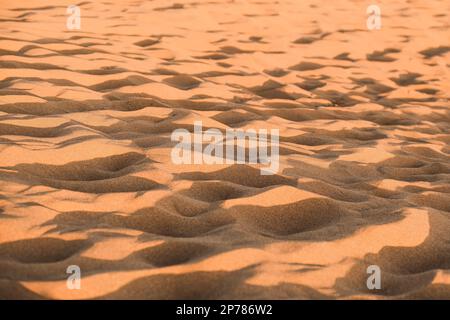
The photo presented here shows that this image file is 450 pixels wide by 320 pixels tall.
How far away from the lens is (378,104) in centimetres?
361

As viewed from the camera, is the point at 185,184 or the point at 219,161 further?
the point at 219,161

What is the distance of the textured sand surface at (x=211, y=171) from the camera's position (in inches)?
59.9

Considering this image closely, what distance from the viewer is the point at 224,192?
203 cm

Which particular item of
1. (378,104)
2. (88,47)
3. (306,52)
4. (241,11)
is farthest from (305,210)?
(241,11)

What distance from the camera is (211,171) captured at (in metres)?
2.17

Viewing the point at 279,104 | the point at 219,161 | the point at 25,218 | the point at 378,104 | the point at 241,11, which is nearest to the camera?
the point at 25,218

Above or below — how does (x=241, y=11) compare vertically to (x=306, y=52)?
above

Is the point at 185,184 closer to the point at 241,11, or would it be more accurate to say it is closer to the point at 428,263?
the point at 428,263

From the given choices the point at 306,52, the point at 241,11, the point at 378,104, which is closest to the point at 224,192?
the point at 378,104

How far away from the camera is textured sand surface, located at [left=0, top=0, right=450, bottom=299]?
59.9 inches
